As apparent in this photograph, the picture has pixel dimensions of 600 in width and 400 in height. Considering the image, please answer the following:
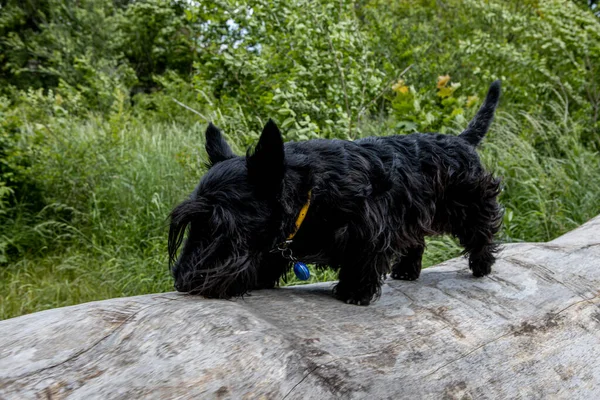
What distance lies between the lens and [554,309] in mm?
2596

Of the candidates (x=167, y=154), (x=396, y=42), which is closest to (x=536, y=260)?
(x=167, y=154)

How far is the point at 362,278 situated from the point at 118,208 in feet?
11.3

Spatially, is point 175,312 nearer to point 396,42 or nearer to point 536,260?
point 536,260

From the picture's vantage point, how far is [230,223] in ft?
7.56

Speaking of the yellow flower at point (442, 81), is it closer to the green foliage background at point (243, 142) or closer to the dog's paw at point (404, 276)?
the green foliage background at point (243, 142)

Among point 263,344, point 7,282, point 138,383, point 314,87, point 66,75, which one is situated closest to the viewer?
point 138,383

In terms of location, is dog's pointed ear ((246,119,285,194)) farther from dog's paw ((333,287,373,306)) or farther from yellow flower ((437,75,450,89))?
yellow flower ((437,75,450,89))

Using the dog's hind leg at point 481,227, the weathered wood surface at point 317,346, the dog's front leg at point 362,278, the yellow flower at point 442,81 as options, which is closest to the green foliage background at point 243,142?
the yellow flower at point 442,81

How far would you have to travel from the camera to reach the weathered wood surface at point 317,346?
1676 millimetres

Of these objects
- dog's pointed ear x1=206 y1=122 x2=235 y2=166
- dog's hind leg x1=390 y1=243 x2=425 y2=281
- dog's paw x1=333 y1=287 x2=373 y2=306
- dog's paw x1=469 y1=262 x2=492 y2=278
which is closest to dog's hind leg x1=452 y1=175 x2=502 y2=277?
dog's paw x1=469 y1=262 x2=492 y2=278

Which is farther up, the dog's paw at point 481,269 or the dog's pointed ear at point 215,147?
the dog's pointed ear at point 215,147

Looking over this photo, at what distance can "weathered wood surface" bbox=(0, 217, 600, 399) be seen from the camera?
1.68 metres

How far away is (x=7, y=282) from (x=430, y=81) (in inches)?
225

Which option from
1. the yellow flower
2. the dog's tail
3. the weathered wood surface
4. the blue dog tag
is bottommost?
the weathered wood surface
